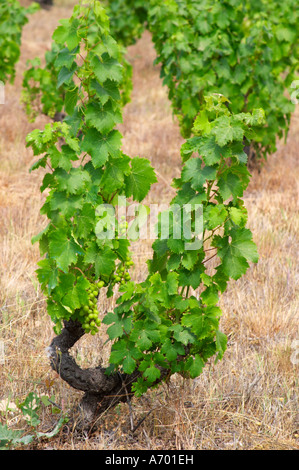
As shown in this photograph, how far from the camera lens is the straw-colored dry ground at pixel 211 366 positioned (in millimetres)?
2525

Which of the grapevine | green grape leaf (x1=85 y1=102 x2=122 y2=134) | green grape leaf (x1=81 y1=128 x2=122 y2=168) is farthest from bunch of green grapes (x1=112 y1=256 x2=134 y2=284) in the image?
green grape leaf (x1=85 y1=102 x2=122 y2=134)

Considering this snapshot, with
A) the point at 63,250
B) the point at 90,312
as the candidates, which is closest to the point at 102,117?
the point at 63,250

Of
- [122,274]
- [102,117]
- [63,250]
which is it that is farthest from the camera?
[122,274]

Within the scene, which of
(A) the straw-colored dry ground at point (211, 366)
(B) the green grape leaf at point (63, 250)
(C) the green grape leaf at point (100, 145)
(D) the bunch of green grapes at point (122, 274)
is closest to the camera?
(B) the green grape leaf at point (63, 250)

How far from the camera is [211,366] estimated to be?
2.99 meters

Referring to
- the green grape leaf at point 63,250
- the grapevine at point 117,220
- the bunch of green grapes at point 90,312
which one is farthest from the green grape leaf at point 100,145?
the bunch of green grapes at point 90,312

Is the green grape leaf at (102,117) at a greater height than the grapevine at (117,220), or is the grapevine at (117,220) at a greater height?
the green grape leaf at (102,117)

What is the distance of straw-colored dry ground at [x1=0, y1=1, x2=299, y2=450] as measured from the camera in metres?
2.53

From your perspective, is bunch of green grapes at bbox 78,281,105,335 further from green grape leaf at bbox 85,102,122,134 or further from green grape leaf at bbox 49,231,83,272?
green grape leaf at bbox 85,102,122,134

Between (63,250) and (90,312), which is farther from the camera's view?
(90,312)

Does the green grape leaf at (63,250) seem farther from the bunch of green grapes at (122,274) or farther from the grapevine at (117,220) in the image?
the bunch of green grapes at (122,274)

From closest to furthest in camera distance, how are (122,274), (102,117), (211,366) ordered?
1. (102,117)
2. (122,274)
3. (211,366)

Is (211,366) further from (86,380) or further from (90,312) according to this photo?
(90,312)

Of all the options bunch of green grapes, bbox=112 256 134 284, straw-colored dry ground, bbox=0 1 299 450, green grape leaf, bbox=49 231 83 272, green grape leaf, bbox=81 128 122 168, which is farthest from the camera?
straw-colored dry ground, bbox=0 1 299 450
